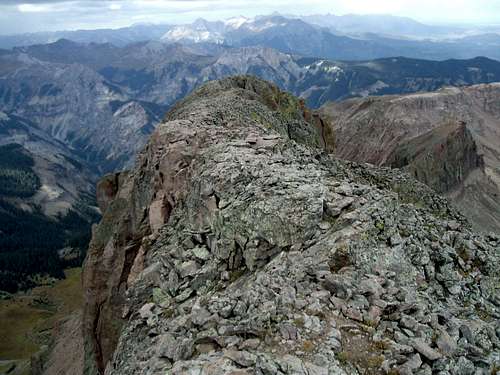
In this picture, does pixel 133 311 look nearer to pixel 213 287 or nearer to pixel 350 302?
pixel 213 287

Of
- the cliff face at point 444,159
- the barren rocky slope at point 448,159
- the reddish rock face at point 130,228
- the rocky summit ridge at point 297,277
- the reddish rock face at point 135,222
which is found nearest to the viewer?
the rocky summit ridge at point 297,277

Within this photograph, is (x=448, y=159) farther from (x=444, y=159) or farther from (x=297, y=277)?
(x=297, y=277)

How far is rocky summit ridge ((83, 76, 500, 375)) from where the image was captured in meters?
13.5

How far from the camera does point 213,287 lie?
19688 mm

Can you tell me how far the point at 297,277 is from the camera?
16.6 metres

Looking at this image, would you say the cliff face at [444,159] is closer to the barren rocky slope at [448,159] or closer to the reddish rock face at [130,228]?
the barren rocky slope at [448,159]

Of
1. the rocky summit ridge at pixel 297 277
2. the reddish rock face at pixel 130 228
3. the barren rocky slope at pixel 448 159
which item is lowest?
the barren rocky slope at pixel 448 159

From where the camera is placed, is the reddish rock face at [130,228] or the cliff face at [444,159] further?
the cliff face at [444,159]

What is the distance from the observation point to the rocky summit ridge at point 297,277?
13516 millimetres

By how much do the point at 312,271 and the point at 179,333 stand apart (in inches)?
205

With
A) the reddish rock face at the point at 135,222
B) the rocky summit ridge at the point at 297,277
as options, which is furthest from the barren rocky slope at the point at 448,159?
the rocky summit ridge at the point at 297,277

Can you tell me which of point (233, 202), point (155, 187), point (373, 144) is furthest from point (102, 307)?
point (373, 144)

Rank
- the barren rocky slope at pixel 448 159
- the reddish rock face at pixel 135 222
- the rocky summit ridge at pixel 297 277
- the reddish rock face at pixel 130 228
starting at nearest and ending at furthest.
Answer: the rocky summit ridge at pixel 297 277
the reddish rock face at pixel 135 222
the reddish rock face at pixel 130 228
the barren rocky slope at pixel 448 159

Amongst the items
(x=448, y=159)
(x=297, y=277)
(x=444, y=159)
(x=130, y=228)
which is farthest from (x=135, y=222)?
(x=448, y=159)
